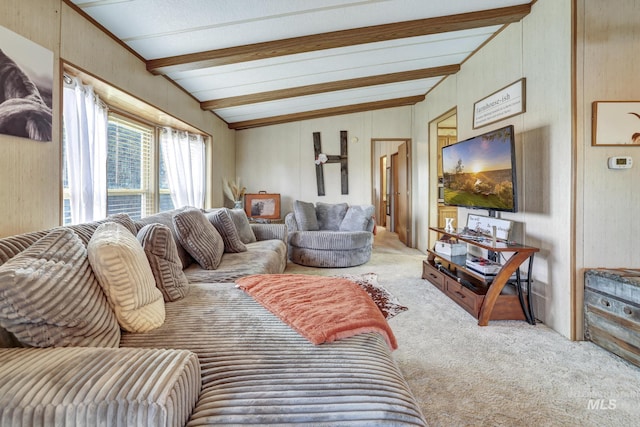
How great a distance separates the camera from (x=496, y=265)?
2.56 m

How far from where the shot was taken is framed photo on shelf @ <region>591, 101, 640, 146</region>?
2.02 metres

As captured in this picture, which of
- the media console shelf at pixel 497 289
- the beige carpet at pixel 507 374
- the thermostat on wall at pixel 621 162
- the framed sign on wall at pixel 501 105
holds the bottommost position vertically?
the beige carpet at pixel 507 374

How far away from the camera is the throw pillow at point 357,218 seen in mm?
4402

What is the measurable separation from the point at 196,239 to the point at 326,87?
8.96 ft

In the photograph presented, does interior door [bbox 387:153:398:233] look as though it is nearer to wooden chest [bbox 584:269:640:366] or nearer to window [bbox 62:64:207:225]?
window [bbox 62:64:207:225]

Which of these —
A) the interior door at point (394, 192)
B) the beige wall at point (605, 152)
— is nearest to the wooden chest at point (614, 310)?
the beige wall at point (605, 152)

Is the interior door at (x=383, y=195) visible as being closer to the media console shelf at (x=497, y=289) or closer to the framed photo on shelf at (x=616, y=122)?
the media console shelf at (x=497, y=289)

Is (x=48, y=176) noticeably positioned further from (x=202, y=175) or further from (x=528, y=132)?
(x=528, y=132)

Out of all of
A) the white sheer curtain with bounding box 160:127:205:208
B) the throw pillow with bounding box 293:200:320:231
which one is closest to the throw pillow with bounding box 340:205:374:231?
the throw pillow with bounding box 293:200:320:231

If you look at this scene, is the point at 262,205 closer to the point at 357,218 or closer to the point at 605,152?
the point at 357,218

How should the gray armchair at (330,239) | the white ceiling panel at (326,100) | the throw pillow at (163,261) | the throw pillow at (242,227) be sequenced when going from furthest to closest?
the white ceiling panel at (326,100) → the gray armchair at (330,239) → the throw pillow at (242,227) → the throw pillow at (163,261)

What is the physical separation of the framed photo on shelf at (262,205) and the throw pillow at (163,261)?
367 cm

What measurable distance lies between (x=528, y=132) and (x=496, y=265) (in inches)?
45.8

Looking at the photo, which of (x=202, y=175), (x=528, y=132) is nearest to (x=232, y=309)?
(x=528, y=132)
